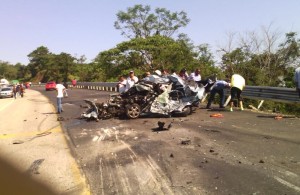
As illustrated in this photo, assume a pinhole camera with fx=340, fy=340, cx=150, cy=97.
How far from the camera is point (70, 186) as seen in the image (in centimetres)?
550

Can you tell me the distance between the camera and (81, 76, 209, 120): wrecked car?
12.3m

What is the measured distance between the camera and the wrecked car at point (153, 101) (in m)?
12.3

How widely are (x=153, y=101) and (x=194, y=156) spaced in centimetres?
572

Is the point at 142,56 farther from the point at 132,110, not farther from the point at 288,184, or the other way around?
the point at 288,184

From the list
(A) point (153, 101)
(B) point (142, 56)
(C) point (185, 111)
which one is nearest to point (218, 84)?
(C) point (185, 111)

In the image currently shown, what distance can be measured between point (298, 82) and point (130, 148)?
19.9 ft

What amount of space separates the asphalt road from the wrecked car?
4.05ft

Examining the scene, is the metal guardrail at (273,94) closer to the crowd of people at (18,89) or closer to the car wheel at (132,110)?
the car wheel at (132,110)

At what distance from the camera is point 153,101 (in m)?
12.4

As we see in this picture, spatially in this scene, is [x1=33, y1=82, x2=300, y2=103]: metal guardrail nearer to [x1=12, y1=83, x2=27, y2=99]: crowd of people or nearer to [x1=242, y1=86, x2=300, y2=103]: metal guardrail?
[x1=242, y1=86, x2=300, y2=103]: metal guardrail

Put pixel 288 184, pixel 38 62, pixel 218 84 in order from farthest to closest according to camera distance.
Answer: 1. pixel 38 62
2. pixel 218 84
3. pixel 288 184

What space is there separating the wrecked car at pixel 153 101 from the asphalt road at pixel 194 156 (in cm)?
123

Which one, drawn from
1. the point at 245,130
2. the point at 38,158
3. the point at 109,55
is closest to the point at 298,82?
the point at 245,130

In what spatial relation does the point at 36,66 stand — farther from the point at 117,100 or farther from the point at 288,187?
the point at 288,187
